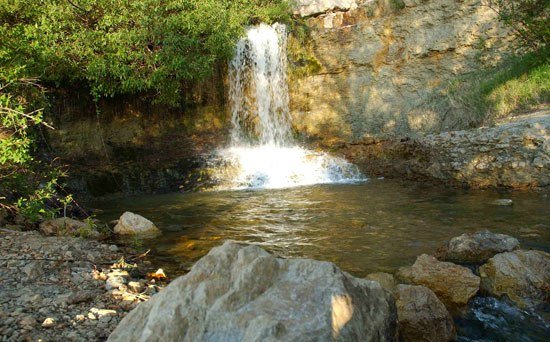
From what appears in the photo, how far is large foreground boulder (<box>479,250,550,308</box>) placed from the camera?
4.40 m

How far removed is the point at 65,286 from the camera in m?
4.51

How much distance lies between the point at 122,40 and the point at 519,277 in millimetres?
11226

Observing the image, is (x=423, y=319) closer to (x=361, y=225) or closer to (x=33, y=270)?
(x=361, y=225)

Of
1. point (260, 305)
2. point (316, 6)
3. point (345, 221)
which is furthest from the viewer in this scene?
point (316, 6)

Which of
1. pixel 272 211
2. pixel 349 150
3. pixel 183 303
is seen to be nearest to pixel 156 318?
pixel 183 303

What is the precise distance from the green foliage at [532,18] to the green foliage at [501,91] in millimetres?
354

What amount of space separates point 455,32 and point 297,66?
582cm

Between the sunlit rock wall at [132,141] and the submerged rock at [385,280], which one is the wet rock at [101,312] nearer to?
the submerged rock at [385,280]

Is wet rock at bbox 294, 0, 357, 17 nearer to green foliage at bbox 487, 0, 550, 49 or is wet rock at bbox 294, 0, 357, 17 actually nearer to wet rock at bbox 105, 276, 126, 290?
green foliage at bbox 487, 0, 550, 49

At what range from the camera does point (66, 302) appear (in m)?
4.03

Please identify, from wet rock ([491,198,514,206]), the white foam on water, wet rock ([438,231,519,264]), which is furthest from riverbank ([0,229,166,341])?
the white foam on water

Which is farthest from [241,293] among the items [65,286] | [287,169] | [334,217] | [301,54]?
[301,54]

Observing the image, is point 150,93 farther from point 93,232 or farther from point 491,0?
point 491,0

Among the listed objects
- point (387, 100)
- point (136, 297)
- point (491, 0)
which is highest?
point (491, 0)
